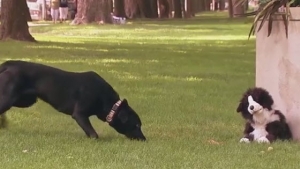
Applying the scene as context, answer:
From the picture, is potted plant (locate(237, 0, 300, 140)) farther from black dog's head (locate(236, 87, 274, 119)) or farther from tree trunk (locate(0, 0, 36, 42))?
tree trunk (locate(0, 0, 36, 42))

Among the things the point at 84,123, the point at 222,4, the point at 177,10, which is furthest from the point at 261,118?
the point at 222,4

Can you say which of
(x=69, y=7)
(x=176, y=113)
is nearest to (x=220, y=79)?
(x=176, y=113)

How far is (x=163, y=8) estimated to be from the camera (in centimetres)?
5444

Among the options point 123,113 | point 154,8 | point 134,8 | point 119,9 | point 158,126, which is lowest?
point 154,8

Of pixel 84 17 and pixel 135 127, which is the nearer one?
pixel 135 127

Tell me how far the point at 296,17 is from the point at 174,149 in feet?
5.59

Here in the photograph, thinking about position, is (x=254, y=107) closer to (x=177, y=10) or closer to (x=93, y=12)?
(x=93, y=12)

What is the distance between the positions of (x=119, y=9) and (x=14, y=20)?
80.6 ft

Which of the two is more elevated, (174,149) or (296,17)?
(296,17)

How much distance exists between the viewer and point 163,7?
179 ft

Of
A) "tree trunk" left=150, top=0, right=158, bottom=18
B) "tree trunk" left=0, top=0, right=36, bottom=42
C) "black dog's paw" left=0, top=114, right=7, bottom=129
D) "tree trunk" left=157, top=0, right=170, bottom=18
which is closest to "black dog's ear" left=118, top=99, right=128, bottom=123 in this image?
→ "black dog's paw" left=0, top=114, right=7, bottom=129

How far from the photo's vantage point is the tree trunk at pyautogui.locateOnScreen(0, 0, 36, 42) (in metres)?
21.3

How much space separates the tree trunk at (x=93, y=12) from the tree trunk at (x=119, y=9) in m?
8.35

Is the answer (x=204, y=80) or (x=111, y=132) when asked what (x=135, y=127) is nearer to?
(x=111, y=132)
